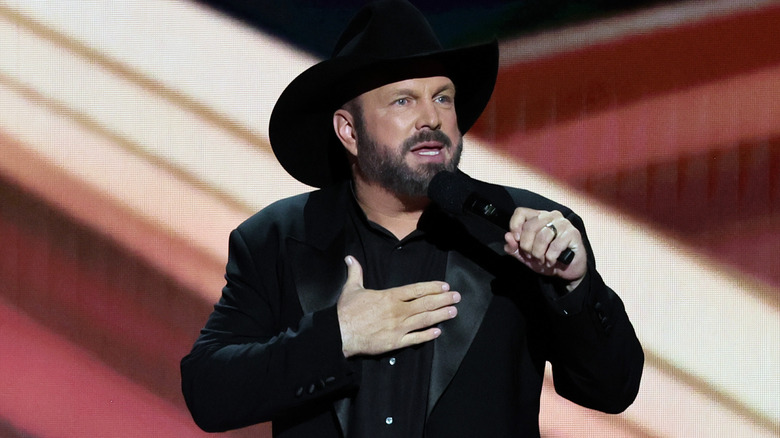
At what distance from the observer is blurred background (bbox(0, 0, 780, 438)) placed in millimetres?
Answer: 2934

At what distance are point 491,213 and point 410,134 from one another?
0.41m

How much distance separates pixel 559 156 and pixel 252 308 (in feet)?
4.22

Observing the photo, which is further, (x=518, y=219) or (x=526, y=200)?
(x=526, y=200)

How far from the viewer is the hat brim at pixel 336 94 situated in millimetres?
2051

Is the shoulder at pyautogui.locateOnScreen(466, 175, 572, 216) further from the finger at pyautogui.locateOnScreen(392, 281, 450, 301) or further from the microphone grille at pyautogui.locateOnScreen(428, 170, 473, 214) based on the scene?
the finger at pyautogui.locateOnScreen(392, 281, 450, 301)

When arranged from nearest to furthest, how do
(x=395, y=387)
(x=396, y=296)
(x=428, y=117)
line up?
(x=396, y=296)
(x=395, y=387)
(x=428, y=117)

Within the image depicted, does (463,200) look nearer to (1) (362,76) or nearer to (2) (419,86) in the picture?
(2) (419,86)

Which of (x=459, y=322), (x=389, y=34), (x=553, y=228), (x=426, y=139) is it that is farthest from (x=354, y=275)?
(x=389, y=34)

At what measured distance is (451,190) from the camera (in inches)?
71.3

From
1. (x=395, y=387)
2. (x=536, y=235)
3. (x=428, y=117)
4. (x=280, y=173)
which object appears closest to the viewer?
(x=536, y=235)

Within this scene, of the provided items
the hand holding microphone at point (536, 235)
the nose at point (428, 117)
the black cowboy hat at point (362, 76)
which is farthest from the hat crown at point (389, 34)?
the hand holding microphone at point (536, 235)

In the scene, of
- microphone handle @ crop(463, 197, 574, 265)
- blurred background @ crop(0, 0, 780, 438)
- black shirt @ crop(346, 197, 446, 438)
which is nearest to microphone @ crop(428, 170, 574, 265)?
microphone handle @ crop(463, 197, 574, 265)

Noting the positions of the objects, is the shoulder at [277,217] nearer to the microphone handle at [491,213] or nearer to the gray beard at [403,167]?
the gray beard at [403,167]

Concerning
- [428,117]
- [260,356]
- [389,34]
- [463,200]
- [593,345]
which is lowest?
[260,356]
